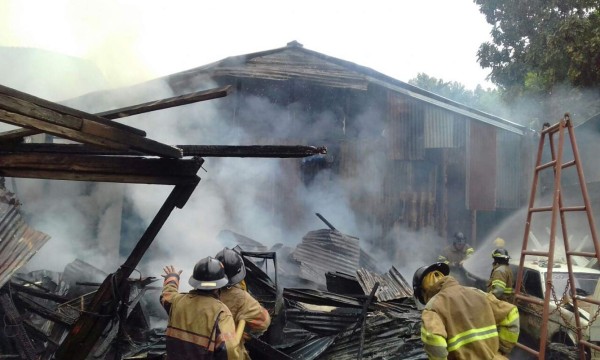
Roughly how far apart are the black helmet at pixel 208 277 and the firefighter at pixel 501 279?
463cm

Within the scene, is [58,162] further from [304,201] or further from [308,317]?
[304,201]

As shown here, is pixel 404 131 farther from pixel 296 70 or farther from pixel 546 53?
pixel 546 53

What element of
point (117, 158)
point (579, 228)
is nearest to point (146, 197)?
point (117, 158)

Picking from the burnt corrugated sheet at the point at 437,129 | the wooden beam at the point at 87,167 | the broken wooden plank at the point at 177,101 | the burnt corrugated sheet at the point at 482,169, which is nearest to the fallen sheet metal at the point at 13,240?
the wooden beam at the point at 87,167

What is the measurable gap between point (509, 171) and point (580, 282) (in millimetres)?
5415

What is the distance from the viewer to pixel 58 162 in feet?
10.3

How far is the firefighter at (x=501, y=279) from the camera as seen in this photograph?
6.34 metres

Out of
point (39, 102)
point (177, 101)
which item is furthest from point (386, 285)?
point (39, 102)

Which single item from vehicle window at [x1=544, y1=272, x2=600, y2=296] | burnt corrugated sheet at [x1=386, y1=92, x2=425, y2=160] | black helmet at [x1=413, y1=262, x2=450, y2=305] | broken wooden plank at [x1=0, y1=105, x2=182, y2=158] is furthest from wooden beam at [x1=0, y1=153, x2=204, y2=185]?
burnt corrugated sheet at [x1=386, y1=92, x2=425, y2=160]

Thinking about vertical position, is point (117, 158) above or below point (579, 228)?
above

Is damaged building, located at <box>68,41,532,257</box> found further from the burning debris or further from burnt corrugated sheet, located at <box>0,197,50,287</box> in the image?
burnt corrugated sheet, located at <box>0,197,50,287</box>

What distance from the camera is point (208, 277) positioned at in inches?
132

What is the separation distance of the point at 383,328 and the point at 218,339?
9.55ft

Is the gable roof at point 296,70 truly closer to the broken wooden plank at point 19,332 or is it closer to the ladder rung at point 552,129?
the ladder rung at point 552,129
